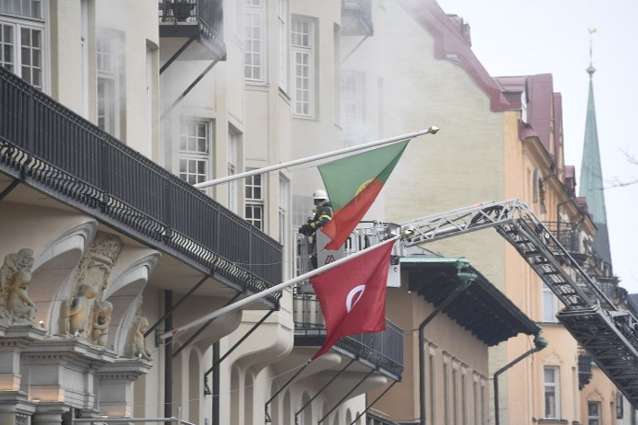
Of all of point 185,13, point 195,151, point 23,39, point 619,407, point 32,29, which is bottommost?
point 23,39

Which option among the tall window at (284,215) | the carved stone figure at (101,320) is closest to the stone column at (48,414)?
the carved stone figure at (101,320)

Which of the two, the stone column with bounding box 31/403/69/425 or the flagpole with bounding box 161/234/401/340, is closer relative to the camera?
the stone column with bounding box 31/403/69/425

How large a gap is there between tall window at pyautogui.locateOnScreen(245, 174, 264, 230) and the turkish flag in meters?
7.71

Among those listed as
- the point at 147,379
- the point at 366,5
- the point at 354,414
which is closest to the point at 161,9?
the point at 147,379

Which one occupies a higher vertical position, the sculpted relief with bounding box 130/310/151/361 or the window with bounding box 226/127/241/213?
the window with bounding box 226/127/241/213

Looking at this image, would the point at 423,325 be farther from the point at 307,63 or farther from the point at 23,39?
the point at 23,39

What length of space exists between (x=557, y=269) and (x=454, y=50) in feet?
64.4

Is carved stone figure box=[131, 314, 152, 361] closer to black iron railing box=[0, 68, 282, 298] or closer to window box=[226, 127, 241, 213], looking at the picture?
A: black iron railing box=[0, 68, 282, 298]

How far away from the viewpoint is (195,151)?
1566 inches

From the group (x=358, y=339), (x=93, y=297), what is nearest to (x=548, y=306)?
(x=358, y=339)

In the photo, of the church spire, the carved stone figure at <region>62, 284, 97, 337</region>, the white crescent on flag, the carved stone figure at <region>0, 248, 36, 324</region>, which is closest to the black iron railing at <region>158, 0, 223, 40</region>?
the white crescent on flag

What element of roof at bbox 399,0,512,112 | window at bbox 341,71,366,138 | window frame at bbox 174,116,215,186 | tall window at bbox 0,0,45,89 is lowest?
tall window at bbox 0,0,45,89

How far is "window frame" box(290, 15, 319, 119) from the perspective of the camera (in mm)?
47906

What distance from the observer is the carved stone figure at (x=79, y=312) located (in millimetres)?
29344
